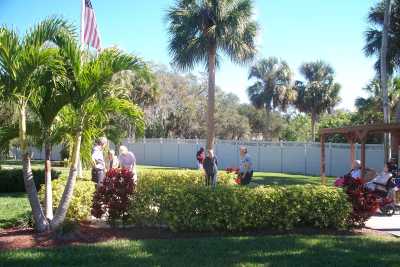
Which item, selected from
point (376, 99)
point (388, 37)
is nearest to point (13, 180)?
point (388, 37)

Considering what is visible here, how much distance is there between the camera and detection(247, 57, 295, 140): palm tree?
4184 cm

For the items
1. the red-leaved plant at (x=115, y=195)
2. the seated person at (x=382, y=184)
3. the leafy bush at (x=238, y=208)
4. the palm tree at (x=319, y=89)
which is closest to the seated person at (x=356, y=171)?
the seated person at (x=382, y=184)

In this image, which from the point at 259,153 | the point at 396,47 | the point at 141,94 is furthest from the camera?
the point at 141,94

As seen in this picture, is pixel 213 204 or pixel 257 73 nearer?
pixel 213 204

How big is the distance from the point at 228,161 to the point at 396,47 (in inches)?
535

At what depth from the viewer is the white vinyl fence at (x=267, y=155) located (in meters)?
26.4

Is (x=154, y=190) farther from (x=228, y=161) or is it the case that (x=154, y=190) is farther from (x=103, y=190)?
(x=228, y=161)

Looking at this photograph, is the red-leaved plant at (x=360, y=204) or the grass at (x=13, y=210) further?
the grass at (x=13, y=210)

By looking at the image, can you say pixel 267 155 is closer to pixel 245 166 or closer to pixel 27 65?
pixel 245 166

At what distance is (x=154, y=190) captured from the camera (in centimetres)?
833

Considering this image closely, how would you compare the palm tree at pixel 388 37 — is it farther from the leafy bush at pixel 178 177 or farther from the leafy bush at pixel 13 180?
the leafy bush at pixel 13 180

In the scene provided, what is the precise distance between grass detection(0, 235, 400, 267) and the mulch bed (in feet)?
1.07

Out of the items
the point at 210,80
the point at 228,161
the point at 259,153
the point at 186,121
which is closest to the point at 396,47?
the point at 210,80

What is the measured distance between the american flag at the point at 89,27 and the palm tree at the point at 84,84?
6526 mm
